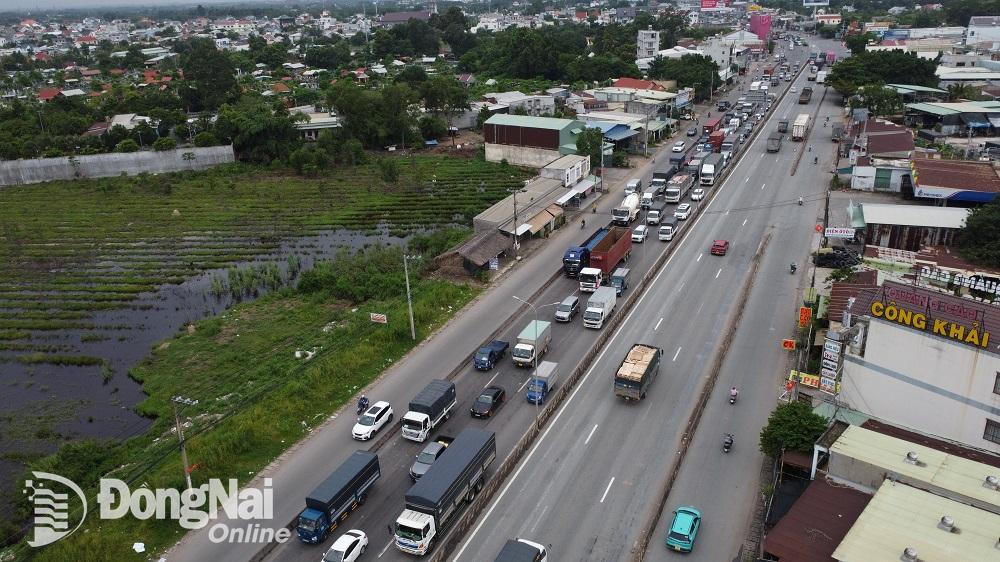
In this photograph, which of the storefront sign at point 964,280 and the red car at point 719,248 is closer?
the storefront sign at point 964,280

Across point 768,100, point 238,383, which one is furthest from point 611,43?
point 238,383

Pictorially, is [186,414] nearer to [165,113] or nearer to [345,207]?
[345,207]

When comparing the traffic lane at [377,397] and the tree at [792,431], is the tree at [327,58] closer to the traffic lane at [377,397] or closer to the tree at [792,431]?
the traffic lane at [377,397]


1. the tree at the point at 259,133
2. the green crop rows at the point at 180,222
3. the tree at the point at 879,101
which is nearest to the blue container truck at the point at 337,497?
the green crop rows at the point at 180,222

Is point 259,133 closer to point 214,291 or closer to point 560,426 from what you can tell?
point 214,291

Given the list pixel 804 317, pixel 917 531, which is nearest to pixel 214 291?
pixel 804 317

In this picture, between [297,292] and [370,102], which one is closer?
[297,292]
